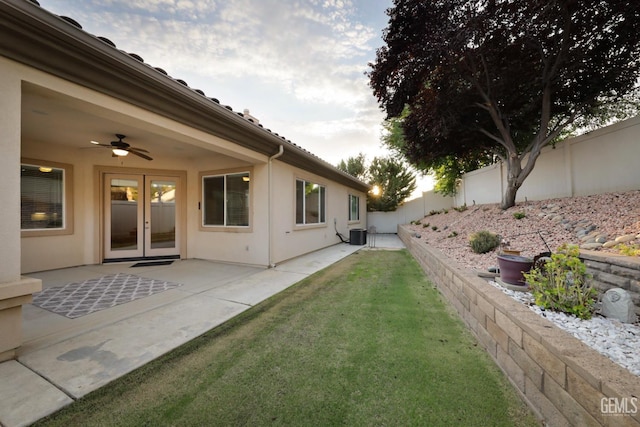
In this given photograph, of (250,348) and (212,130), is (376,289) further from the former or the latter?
(212,130)

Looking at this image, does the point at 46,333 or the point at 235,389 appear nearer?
the point at 235,389

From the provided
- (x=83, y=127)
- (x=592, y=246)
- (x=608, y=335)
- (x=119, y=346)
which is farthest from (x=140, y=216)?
(x=592, y=246)

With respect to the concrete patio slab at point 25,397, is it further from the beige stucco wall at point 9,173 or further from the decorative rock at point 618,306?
the decorative rock at point 618,306

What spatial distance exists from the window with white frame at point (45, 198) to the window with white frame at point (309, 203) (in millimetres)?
5444

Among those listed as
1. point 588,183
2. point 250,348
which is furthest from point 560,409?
point 588,183

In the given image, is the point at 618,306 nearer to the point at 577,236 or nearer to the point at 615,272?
the point at 615,272

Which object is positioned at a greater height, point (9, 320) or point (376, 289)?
point (9, 320)

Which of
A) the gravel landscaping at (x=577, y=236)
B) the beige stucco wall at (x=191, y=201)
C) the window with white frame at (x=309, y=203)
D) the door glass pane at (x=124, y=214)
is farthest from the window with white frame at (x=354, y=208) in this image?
the door glass pane at (x=124, y=214)

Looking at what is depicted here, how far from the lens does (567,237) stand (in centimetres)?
384

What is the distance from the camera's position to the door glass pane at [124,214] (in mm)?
6184

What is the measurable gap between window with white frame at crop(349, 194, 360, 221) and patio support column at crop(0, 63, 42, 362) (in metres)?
11.0

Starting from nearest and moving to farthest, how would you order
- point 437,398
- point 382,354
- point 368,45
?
point 437,398, point 382,354, point 368,45

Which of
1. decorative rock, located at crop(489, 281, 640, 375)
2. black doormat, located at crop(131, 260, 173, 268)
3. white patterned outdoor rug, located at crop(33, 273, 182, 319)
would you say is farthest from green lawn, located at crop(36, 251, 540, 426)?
black doormat, located at crop(131, 260, 173, 268)

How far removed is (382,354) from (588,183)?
6446mm
